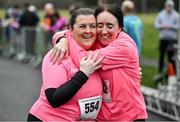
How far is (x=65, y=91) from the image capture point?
3631mm

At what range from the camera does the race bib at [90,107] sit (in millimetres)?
3740

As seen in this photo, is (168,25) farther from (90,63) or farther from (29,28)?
(90,63)

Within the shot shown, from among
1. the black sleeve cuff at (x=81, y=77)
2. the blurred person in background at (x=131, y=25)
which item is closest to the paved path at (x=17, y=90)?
the blurred person in background at (x=131, y=25)

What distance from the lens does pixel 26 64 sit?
60.8ft

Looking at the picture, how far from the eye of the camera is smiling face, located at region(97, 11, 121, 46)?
392 cm

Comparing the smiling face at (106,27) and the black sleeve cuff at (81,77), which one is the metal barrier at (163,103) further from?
the black sleeve cuff at (81,77)

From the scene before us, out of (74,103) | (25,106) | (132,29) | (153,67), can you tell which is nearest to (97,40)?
(74,103)

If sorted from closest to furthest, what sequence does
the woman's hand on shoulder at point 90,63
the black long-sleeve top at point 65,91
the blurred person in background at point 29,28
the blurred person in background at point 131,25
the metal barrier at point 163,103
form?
the black long-sleeve top at point 65,91 < the woman's hand on shoulder at point 90,63 < the blurred person in background at point 131,25 < the metal barrier at point 163,103 < the blurred person in background at point 29,28

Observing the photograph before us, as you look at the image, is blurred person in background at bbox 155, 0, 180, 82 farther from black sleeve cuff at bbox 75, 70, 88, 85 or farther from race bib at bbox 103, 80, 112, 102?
black sleeve cuff at bbox 75, 70, 88, 85

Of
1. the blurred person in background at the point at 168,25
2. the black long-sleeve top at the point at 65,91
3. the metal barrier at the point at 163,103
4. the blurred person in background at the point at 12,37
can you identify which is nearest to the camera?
the black long-sleeve top at the point at 65,91

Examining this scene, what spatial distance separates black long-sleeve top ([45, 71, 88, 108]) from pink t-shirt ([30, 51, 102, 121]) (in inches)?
1.7

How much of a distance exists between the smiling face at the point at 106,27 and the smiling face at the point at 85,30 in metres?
0.10

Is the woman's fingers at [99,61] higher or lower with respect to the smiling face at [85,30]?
lower

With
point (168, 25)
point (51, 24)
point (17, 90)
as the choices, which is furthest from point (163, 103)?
point (51, 24)
